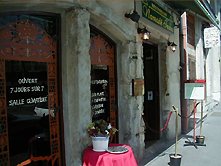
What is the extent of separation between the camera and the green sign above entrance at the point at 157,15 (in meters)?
6.70

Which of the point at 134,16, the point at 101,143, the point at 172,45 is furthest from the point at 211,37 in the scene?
the point at 101,143

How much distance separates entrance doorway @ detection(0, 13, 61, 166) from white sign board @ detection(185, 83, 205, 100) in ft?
13.6

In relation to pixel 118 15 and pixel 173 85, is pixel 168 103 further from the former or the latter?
pixel 118 15

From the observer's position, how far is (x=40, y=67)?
4.36 m

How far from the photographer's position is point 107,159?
392 cm

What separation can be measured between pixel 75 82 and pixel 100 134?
873 millimetres

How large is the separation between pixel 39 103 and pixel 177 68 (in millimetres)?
5599

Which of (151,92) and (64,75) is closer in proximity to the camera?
(64,75)

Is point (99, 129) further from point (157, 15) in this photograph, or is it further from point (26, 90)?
point (157, 15)

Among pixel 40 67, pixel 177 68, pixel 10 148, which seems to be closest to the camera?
pixel 10 148

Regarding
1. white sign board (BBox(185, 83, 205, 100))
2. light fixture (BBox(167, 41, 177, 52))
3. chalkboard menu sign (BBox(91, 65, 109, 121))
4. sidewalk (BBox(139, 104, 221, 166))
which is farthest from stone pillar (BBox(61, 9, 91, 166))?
light fixture (BBox(167, 41, 177, 52))

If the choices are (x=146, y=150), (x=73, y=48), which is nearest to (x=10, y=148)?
(x=73, y=48)

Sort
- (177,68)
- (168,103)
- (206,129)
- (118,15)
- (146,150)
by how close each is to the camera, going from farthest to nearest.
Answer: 1. (206,129)
2. (177,68)
3. (168,103)
4. (146,150)
5. (118,15)

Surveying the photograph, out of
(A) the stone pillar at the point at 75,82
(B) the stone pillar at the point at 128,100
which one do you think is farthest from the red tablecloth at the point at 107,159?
(B) the stone pillar at the point at 128,100
